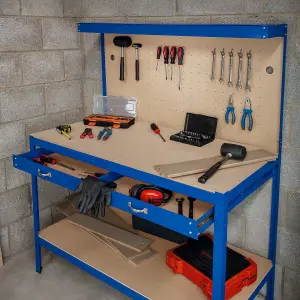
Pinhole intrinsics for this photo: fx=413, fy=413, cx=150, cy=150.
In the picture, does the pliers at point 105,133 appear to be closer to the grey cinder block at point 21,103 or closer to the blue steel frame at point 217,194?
the blue steel frame at point 217,194

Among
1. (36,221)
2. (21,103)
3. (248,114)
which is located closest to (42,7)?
(21,103)

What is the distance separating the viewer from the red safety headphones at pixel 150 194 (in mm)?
1749

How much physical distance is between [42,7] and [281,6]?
135 cm

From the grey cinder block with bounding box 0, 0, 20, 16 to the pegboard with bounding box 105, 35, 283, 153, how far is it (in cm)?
52

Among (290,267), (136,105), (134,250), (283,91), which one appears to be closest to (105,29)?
(136,105)

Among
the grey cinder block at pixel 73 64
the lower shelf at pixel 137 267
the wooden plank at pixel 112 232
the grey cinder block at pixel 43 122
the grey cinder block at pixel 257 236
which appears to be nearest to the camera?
the lower shelf at pixel 137 267

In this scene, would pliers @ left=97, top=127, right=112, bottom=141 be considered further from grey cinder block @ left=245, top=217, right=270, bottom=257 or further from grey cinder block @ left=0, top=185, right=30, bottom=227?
grey cinder block @ left=245, top=217, right=270, bottom=257

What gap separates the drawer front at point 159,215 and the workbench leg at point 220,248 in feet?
0.36

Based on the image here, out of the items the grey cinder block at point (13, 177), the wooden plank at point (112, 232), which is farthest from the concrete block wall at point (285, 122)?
the grey cinder block at point (13, 177)

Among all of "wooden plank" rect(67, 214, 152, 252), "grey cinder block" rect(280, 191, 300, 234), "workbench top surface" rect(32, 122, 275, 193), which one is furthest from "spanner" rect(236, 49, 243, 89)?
"wooden plank" rect(67, 214, 152, 252)

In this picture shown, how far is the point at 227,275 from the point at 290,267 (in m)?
0.43

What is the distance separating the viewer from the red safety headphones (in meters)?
1.75

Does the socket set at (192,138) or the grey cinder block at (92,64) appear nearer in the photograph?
the socket set at (192,138)

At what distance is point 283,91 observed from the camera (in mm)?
1810
